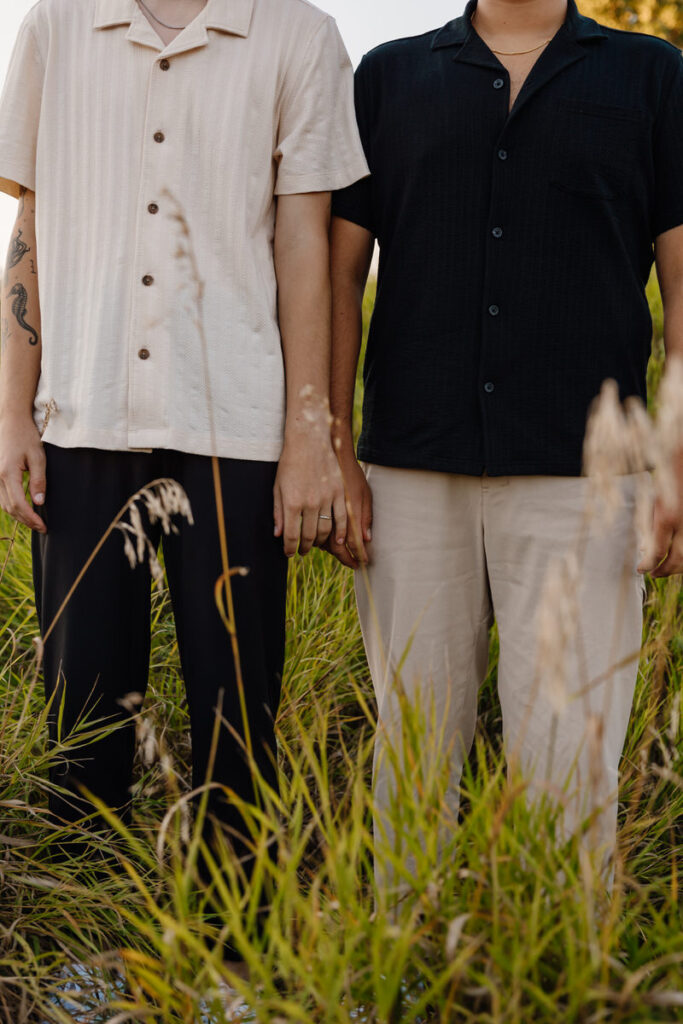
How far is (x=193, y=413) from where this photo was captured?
6.53ft

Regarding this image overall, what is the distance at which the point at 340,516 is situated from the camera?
6.86 feet

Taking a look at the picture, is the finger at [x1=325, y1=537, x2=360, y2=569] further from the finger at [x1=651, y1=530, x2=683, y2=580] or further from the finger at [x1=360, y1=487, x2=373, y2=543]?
the finger at [x1=651, y1=530, x2=683, y2=580]

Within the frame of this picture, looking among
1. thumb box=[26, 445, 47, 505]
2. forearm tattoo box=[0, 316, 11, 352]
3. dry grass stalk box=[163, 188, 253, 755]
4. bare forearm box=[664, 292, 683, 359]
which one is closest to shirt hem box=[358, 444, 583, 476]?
bare forearm box=[664, 292, 683, 359]

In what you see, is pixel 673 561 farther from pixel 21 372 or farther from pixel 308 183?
pixel 21 372

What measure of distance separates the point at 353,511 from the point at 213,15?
3.43 feet

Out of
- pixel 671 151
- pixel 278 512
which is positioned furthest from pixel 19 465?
pixel 671 151

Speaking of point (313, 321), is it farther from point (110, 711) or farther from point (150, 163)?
point (110, 711)

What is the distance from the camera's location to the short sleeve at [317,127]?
6.56 feet

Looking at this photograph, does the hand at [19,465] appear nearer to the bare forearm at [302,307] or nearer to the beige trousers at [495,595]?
the bare forearm at [302,307]

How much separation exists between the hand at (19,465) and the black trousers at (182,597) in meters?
0.03

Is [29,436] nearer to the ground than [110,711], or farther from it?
farther from it

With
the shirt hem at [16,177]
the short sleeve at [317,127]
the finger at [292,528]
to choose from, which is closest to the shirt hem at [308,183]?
the short sleeve at [317,127]

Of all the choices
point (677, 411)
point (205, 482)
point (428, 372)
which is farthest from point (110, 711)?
point (677, 411)

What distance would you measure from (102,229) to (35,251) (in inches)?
9.8
